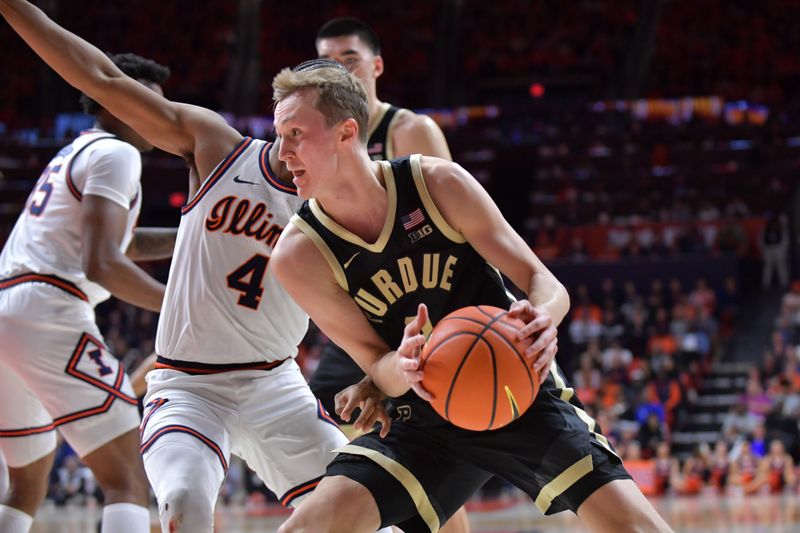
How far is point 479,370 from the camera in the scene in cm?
321

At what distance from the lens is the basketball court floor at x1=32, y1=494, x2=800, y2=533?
9.30 m

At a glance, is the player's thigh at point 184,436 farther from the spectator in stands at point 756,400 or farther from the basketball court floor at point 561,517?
the spectator in stands at point 756,400

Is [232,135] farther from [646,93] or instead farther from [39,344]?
[646,93]

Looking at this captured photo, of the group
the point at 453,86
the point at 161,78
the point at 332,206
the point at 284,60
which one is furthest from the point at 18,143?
the point at 332,206

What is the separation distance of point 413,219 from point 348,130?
41cm

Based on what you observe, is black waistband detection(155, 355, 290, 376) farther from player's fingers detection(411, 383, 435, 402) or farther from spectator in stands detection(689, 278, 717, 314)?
spectator in stands detection(689, 278, 717, 314)

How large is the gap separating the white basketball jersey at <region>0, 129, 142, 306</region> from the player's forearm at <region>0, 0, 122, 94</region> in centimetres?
76

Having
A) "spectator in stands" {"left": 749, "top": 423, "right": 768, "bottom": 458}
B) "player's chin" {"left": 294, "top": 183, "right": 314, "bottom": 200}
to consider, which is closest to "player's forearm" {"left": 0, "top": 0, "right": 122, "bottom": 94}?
"player's chin" {"left": 294, "top": 183, "right": 314, "bottom": 200}

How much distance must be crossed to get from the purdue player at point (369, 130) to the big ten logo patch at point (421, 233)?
5.62 feet

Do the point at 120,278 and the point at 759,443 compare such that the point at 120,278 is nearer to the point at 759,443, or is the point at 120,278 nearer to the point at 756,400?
A: the point at 759,443

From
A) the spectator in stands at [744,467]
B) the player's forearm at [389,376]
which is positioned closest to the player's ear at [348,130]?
the player's forearm at [389,376]

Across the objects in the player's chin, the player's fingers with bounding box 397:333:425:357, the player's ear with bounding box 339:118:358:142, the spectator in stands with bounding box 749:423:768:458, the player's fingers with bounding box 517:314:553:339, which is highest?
the player's ear with bounding box 339:118:358:142

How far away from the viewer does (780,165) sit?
20.6 meters

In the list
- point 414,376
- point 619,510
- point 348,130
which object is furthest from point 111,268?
point 619,510
